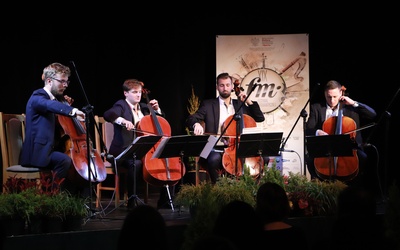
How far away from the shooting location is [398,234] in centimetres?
423

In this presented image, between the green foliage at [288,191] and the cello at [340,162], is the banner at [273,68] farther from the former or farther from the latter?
the green foliage at [288,191]

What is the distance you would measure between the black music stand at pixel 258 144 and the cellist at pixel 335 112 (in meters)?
1.05

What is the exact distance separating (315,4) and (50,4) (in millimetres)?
3333

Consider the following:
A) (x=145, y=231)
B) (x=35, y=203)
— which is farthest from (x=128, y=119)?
(x=145, y=231)

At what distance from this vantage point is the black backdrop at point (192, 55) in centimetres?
750

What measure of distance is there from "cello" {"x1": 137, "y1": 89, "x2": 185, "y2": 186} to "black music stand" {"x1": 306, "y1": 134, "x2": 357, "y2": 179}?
1314mm

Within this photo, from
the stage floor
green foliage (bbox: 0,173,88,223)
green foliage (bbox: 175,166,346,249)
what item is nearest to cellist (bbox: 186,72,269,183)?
the stage floor

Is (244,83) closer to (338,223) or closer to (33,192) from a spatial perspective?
(33,192)

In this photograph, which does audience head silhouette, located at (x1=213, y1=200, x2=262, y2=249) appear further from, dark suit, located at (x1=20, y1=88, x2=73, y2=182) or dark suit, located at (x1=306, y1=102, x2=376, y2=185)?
dark suit, located at (x1=306, y1=102, x2=376, y2=185)

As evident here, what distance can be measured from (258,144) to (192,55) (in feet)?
7.90

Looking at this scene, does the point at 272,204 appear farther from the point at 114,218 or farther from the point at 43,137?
the point at 43,137

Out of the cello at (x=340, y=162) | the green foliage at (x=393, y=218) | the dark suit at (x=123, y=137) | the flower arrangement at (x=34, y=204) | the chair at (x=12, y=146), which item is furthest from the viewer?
the cello at (x=340, y=162)

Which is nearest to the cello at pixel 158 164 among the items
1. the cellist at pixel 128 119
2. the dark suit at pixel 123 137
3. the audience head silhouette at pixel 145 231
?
the cellist at pixel 128 119

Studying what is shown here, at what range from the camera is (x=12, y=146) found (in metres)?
6.03
